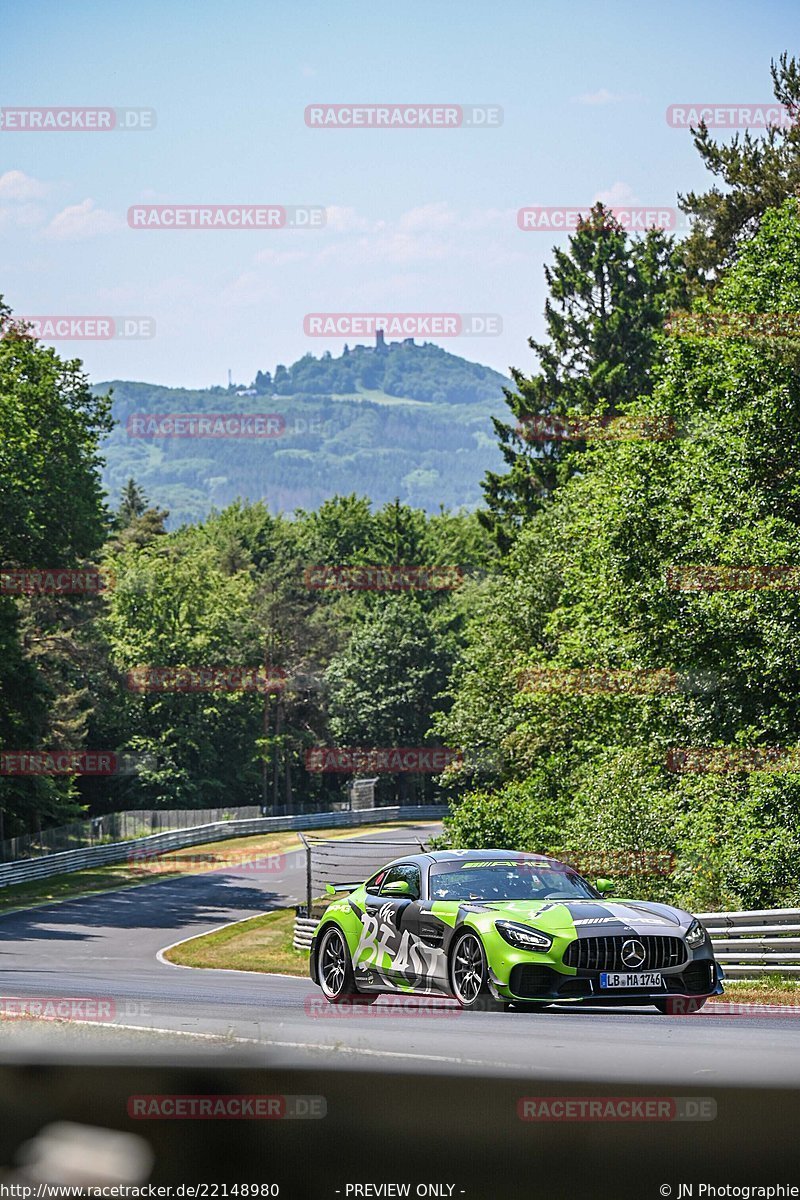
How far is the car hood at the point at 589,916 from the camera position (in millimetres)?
10531

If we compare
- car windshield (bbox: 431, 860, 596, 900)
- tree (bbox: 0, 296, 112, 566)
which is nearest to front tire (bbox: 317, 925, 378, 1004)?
car windshield (bbox: 431, 860, 596, 900)

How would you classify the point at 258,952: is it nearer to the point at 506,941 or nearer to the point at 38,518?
the point at 38,518

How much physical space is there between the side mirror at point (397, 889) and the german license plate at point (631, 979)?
7.14 ft

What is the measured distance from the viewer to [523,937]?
34.3 feet

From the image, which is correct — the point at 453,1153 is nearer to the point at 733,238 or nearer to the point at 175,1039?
the point at 175,1039

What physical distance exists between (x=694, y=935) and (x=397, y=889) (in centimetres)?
262

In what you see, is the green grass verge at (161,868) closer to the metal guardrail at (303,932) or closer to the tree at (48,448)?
the tree at (48,448)

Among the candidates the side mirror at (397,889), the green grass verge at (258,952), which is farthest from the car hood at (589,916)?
the green grass verge at (258,952)

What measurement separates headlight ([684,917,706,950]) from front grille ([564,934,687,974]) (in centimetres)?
9

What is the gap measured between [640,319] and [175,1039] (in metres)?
60.6

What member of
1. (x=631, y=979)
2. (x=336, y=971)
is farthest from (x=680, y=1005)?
(x=336, y=971)

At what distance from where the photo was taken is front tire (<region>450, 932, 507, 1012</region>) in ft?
34.5

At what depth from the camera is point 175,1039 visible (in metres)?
4.97

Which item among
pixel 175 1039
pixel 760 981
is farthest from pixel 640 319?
pixel 175 1039
